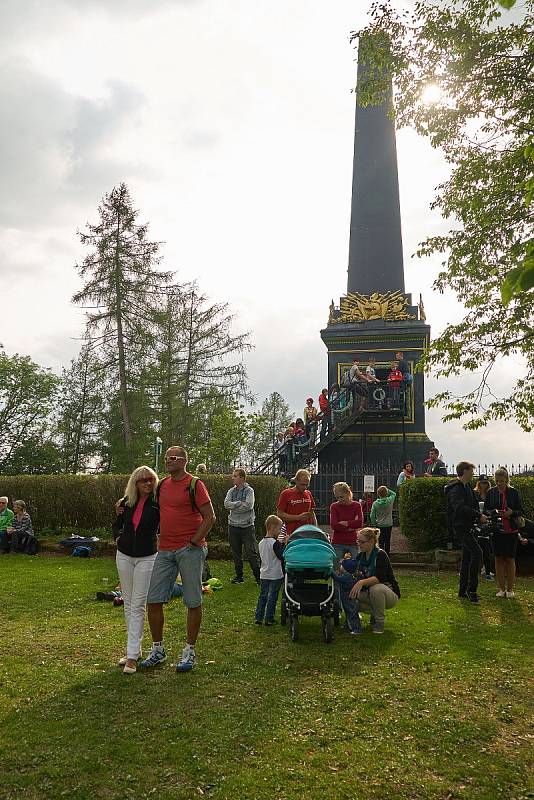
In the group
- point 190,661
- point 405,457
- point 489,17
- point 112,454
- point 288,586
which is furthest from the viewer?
point 112,454

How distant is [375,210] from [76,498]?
17.6m

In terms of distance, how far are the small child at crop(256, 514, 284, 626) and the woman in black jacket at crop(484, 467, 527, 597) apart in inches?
141

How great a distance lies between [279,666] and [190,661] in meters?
0.85

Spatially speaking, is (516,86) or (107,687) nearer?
(107,687)

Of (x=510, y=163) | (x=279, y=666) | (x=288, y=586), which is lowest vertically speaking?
(x=279, y=666)

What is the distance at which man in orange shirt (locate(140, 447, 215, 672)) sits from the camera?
5.95 metres

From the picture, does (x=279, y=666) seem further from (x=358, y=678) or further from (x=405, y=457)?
(x=405, y=457)

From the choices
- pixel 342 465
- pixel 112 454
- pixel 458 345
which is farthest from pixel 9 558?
pixel 112 454

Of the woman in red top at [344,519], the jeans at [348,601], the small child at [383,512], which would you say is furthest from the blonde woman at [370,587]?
the small child at [383,512]

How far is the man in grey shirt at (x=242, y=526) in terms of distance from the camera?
36.2 ft

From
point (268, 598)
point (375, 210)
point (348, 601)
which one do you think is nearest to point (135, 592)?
point (268, 598)

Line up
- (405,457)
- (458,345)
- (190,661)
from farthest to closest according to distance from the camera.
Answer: (405,457)
(458,345)
(190,661)

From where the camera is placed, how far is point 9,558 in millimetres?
14555

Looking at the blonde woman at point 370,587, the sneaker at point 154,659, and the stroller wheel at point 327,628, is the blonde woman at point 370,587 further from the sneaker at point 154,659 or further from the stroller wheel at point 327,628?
the sneaker at point 154,659
